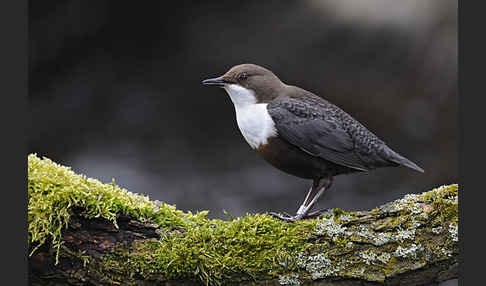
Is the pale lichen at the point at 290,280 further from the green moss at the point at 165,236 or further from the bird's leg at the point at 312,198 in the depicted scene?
the bird's leg at the point at 312,198

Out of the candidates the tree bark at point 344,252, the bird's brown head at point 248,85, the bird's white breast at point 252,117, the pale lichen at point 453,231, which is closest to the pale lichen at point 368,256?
the tree bark at point 344,252

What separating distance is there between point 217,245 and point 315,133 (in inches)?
44.3

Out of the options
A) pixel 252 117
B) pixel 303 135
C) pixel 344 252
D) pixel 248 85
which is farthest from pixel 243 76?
pixel 344 252

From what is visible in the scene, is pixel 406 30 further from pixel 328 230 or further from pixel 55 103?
pixel 55 103

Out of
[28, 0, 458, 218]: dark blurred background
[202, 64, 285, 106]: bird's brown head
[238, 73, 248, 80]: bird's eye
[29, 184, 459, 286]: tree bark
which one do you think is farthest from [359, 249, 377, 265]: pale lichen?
[28, 0, 458, 218]: dark blurred background

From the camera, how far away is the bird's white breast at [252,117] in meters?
3.54

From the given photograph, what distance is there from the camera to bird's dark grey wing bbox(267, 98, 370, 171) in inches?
137

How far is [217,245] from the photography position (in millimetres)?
2924

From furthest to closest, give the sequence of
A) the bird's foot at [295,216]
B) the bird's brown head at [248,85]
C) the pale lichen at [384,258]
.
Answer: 1. the bird's brown head at [248,85]
2. the bird's foot at [295,216]
3. the pale lichen at [384,258]

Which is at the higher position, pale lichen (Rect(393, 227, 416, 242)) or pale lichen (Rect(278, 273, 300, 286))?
pale lichen (Rect(393, 227, 416, 242))

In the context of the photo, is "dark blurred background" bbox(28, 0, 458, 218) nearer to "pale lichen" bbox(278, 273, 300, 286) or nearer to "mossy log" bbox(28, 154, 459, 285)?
"mossy log" bbox(28, 154, 459, 285)

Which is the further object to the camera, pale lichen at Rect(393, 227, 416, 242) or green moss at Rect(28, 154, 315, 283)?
pale lichen at Rect(393, 227, 416, 242)

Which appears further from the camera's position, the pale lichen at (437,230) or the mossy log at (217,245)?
the pale lichen at (437,230)

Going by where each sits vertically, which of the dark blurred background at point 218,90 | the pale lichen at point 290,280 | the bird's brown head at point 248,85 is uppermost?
the dark blurred background at point 218,90
